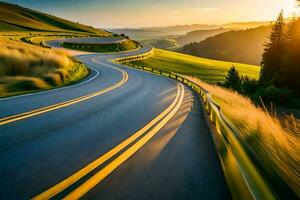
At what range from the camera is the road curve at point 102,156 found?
171 inches

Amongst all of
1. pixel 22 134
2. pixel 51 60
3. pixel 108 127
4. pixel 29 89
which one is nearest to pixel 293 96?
pixel 51 60

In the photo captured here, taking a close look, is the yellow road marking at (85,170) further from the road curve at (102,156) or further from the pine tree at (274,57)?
the pine tree at (274,57)

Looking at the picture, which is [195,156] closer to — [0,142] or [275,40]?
[0,142]

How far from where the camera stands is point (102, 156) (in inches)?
226

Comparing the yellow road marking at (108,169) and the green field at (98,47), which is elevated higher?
the yellow road marking at (108,169)

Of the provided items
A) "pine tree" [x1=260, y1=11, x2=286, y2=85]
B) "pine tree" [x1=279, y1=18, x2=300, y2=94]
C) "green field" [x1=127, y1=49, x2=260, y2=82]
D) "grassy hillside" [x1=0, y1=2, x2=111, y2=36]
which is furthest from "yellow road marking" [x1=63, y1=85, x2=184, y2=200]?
"grassy hillside" [x1=0, y1=2, x2=111, y2=36]

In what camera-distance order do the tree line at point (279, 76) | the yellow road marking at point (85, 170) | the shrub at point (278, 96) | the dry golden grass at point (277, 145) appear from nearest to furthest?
1. the yellow road marking at point (85, 170)
2. the dry golden grass at point (277, 145)
3. the shrub at point (278, 96)
4. the tree line at point (279, 76)

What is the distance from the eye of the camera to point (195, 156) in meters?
6.48

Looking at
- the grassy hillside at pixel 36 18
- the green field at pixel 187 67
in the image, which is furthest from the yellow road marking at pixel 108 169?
the grassy hillside at pixel 36 18

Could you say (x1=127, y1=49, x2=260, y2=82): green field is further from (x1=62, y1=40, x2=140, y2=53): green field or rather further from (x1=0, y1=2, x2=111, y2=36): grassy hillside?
(x1=0, y1=2, x2=111, y2=36): grassy hillside

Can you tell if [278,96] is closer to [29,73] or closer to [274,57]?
[274,57]

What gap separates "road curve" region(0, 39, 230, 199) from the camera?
433 centimetres

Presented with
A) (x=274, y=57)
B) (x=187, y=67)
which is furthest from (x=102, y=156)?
(x=187, y=67)

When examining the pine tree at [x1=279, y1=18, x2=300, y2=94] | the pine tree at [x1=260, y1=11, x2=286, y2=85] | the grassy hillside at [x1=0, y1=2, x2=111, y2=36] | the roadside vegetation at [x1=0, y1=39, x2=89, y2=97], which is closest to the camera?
the roadside vegetation at [x1=0, y1=39, x2=89, y2=97]
